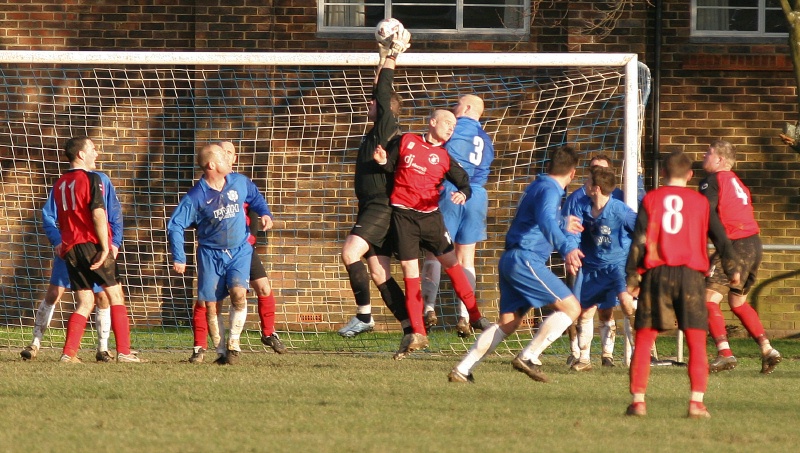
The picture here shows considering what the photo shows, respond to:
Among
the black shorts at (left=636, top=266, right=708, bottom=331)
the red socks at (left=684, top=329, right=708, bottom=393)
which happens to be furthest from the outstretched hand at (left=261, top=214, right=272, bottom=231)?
the red socks at (left=684, top=329, right=708, bottom=393)

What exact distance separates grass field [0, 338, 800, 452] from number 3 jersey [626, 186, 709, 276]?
35.0 inches

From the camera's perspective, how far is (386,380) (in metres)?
8.02

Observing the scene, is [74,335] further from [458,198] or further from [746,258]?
[746,258]

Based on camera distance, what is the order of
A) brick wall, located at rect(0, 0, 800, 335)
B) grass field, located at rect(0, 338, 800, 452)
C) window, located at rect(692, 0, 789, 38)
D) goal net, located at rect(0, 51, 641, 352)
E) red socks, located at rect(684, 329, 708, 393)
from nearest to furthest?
grass field, located at rect(0, 338, 800, 452)
red socks, located at rect(684, 329, 708, 393)
goal net, located at rect(0, 51, 641, 352)
brick wall, located at rect(0, 0, 800, 335)
window, located at rect(692, 0, 789, 38)

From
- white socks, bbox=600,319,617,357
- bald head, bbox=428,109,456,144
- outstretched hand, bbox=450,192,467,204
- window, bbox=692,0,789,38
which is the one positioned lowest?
white socks, bbox=600,319,617,357

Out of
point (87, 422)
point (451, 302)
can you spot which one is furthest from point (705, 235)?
point (451, 302)

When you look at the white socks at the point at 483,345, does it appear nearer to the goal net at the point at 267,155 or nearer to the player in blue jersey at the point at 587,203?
the player in blue jersey at the point at 587,203

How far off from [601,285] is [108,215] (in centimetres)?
400

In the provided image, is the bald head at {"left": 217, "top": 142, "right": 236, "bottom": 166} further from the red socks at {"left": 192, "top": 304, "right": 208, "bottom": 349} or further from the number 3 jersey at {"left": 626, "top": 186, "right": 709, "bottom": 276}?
the number 3 jersey at {"left": 626, "top": 186, "right": 709, "bottom": 276}

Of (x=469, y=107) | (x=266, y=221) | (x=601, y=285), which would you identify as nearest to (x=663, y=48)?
(x=469, y=107)

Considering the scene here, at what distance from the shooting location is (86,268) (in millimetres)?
8969

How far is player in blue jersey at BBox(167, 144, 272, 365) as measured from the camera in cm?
899

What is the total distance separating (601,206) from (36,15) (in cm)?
754

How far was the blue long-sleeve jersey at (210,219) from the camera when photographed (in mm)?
8961
